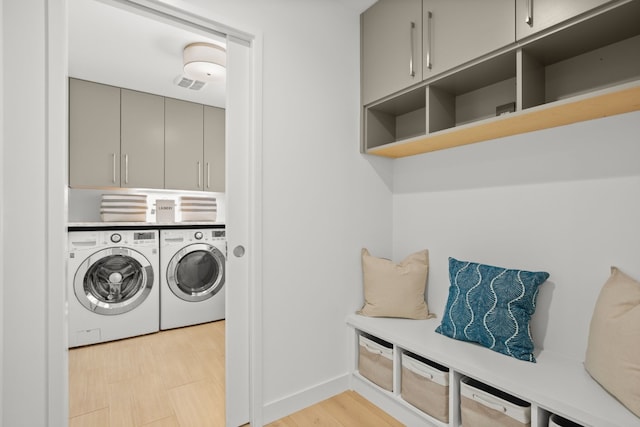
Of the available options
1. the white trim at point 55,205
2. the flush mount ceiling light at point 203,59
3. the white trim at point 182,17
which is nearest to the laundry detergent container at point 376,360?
the white trim at point 55,205

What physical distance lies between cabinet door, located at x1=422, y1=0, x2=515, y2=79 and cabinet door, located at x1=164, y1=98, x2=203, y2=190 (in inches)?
110

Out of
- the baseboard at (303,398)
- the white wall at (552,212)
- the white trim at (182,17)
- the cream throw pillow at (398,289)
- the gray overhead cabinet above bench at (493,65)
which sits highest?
the white trim at (182,17)

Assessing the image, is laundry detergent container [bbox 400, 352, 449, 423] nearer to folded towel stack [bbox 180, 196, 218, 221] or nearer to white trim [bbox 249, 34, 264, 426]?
white trim [bbox 249, 34, 264, 426]

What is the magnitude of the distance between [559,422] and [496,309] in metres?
0.45

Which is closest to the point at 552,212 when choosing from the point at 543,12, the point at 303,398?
the point at 543,12

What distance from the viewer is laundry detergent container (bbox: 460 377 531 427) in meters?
1.21

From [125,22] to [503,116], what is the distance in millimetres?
2362

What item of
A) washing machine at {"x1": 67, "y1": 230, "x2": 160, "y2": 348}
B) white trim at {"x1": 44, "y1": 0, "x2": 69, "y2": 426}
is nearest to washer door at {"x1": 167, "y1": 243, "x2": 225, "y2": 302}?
washing machine at {"x1": 67, "y1": 230, "x2": 160, "y2": 348}

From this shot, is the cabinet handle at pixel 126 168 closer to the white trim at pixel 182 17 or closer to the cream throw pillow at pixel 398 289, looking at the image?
the white trim at pixel 182 17

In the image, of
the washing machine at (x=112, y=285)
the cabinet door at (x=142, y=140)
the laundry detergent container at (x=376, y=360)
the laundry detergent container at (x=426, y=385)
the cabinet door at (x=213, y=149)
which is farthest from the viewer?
the cabinet door at (x=213, y=149)

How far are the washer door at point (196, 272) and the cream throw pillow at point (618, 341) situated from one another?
3.03m

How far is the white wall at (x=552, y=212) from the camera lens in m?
1.33

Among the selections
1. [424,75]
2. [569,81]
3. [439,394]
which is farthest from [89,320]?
[569,81]

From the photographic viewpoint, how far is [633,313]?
3.57ft
